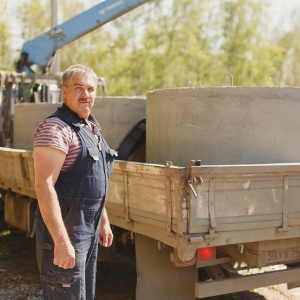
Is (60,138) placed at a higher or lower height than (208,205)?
higher

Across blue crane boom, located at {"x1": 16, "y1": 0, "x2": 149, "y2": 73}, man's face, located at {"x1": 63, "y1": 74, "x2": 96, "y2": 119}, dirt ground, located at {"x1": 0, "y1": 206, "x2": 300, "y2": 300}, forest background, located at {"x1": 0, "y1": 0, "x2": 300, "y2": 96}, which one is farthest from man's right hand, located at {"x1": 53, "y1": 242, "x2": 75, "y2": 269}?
→ forest background, located at {"x1": 0, "y1": 0, "x2": 300, "y2": 96}

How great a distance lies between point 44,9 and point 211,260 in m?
23.6

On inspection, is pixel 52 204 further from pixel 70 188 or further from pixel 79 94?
pixel 79 94

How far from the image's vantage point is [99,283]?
19.0 feet

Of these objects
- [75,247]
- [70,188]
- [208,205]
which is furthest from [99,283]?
[70,188]

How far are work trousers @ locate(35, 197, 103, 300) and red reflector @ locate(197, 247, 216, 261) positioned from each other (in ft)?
3.18

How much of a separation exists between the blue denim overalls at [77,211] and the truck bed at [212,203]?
2.23 ft

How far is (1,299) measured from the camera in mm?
5281

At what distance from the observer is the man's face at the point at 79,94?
3.08m

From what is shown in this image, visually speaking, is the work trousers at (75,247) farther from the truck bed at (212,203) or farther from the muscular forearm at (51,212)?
the truck bed at (212,203)

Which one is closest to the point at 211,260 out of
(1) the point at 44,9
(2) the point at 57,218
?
(2) the point at 57,218

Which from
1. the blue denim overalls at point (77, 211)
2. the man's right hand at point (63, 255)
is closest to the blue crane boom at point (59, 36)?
the blue denim overalls at point (77, 211)

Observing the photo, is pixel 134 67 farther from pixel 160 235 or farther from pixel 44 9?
pixel 160 235

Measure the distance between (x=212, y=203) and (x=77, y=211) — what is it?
101 centimetres
